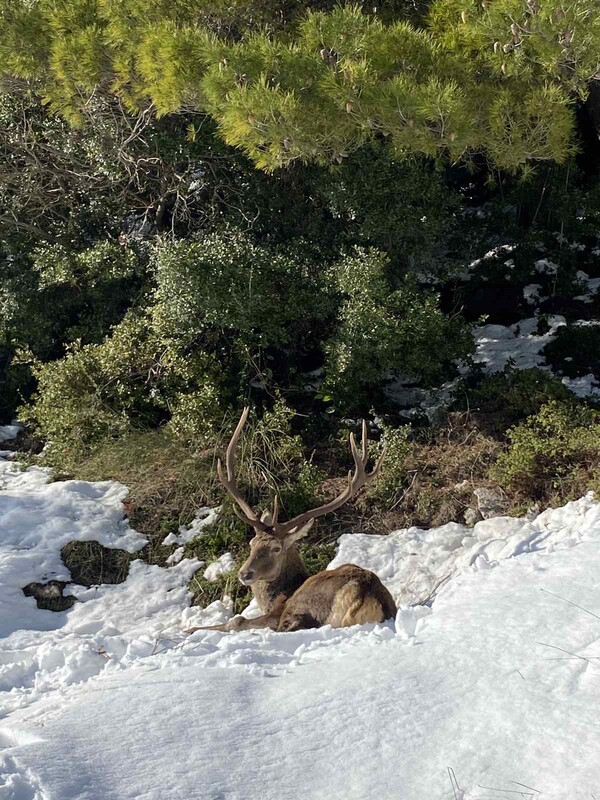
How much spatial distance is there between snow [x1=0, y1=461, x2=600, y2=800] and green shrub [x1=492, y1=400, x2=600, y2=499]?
0.91 meters

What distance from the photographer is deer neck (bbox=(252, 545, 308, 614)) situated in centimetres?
637

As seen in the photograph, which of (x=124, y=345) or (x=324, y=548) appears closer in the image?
(x=324, y=548)

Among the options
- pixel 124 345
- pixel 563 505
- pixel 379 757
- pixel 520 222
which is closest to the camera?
pixel 379 757

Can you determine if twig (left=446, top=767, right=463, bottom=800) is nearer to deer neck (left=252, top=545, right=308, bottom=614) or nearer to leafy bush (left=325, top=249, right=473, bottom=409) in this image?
deer neck (left=252, top=545, right=308, bottom=614)

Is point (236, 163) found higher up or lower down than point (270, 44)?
lower down

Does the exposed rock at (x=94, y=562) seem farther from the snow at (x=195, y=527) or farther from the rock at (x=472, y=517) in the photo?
the rock at (x=472, y=517)

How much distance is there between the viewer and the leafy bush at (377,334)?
8680 millimetres

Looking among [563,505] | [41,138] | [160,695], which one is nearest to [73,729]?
[160,695]

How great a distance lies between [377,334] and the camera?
8.62 m

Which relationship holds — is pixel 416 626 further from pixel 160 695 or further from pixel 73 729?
pixel 73 729

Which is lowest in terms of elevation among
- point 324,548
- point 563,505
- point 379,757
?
point 324,548

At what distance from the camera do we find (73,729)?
376cm

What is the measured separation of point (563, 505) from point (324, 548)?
1.95 m

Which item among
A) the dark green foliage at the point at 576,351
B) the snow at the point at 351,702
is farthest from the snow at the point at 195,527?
the dark green foliage at the point at 576,351
